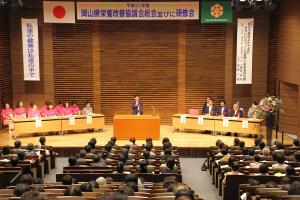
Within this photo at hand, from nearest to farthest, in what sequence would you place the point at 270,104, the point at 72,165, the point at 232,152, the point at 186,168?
the point at 72,165 → the point at 232,152 → the point at 186,168 → the point at 270,104

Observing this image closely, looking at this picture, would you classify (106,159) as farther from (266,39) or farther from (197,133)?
(266,39)

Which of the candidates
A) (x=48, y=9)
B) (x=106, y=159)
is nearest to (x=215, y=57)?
(x=48, y=9)

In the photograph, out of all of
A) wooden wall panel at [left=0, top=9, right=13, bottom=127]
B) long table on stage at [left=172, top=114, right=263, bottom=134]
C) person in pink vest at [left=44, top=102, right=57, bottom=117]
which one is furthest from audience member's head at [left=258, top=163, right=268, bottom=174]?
wooden wall panel at [left=0, top=9, right=13, bottom=127]

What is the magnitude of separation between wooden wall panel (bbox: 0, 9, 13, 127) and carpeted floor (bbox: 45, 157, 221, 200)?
4322mm

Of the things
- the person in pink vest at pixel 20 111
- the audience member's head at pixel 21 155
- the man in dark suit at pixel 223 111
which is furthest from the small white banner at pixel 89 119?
the audience member's head at pixel 21 155

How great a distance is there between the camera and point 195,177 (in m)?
11.7

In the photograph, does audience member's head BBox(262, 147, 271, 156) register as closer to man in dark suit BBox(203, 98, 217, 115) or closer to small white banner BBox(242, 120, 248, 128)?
small white banner BBox(242, 120, 248, 128)

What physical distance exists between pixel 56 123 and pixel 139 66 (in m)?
3.96

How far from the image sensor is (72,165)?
33.3 feet

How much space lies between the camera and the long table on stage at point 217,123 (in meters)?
14.9

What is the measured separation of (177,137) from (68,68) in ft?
16.9

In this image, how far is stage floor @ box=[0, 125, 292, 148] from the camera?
14.2m

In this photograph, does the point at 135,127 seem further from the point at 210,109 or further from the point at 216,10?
the point at 216,10


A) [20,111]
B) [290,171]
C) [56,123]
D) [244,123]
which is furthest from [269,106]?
[20,111]
